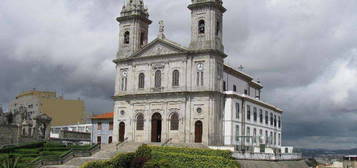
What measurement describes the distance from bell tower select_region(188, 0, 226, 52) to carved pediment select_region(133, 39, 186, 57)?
5.44 feet

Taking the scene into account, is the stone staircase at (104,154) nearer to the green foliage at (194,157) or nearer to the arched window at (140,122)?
the arched window at (140,122)

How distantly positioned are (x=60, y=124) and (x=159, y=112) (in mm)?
40163

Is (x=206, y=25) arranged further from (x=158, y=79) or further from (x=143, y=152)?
(x=143, y=152)

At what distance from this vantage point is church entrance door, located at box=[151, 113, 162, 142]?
46.4 meters

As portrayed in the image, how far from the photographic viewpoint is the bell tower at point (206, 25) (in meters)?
45.0

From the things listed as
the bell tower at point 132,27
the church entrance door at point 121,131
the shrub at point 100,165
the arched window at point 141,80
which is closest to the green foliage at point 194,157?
the shrub at point 100,165

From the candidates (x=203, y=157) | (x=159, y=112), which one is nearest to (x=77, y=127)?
(x=159, y=112)

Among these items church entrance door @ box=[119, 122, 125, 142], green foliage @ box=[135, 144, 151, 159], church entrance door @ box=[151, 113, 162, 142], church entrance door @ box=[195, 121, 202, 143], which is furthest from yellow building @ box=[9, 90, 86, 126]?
green foliage @ box=[135, 144, 151, 159]

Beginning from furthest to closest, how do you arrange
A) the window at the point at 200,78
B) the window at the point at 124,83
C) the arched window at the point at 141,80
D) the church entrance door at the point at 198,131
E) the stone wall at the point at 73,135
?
the stone wall at the point at 73,135 < the window at the point at 124,83 < the arched window at the point at 141,80 < the window at the point at 200,78 < the church entrance door at the point at 198,131

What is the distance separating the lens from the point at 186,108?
4466 cm

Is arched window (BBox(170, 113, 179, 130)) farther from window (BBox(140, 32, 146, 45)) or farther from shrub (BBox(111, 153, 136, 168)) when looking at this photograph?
shrub (BBox(111, 153, 136, 168))

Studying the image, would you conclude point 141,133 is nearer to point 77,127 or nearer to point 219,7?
point 219,7

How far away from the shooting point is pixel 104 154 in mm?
40562

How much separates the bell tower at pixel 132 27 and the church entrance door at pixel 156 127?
791cm
